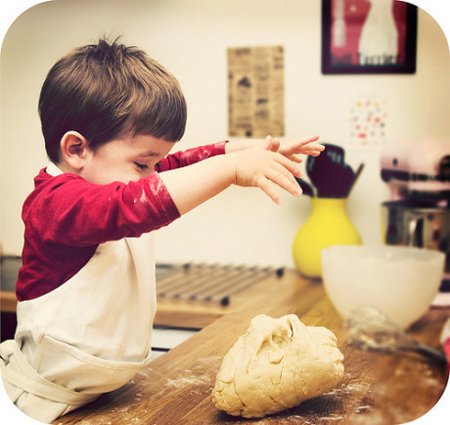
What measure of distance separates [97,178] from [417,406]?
1.34 feet

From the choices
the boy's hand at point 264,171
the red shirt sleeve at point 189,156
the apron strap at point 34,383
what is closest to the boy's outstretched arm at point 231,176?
the boy's hand at point 264,171

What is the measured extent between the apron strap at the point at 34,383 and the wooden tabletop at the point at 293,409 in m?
0.02

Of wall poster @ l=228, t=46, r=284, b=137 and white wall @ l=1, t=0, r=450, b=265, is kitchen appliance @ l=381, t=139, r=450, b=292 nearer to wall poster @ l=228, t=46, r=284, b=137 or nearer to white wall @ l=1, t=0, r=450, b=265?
white wall @ l=1, t=0, r=450, b=265

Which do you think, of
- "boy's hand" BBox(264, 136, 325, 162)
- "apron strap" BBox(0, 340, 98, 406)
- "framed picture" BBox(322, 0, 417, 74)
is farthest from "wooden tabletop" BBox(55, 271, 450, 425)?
"framed picture" BBox(322, 0, 417, 74)

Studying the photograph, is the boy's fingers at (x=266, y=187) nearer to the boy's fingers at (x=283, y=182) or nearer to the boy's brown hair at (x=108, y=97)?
the boy's fingers at (x=283, y=182)

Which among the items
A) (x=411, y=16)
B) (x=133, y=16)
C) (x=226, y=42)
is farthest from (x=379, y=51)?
(x=133, y=16)

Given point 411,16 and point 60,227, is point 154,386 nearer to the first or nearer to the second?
point 60,227

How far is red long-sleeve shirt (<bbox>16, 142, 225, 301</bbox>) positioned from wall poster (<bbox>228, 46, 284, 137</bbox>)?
0.14 ft

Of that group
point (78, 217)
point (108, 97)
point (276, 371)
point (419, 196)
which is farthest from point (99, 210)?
point (419, 196)

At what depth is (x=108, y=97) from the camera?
2.27 feet

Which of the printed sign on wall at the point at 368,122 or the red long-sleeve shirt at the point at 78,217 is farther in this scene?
the printed sign on wall at the point at 368,122

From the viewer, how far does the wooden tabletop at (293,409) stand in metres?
0.70

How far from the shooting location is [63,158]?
715 mm

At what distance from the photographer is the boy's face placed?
0.69 m
